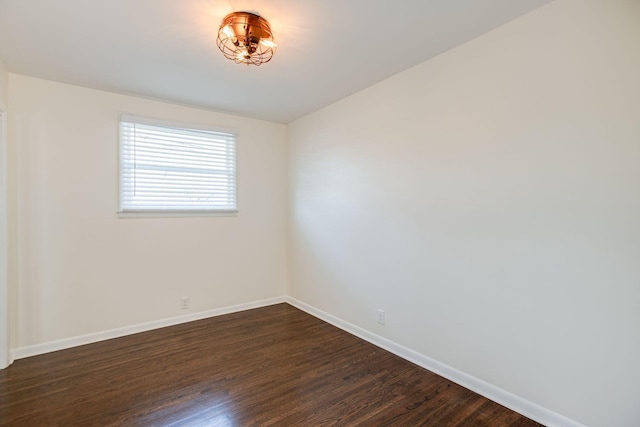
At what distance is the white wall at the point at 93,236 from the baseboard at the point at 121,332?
45mm

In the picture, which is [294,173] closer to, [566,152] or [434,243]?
[434,243]

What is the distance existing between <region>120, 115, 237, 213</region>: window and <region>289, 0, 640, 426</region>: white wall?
1814 millimetres

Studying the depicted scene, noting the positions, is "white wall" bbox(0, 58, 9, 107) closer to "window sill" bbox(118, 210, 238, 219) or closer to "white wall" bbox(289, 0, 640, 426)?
"window sill" bbox(118, 210, 238, 219)

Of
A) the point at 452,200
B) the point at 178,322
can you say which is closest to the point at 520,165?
the point at 452,200

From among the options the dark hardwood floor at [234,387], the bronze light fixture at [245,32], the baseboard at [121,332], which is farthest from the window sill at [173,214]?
the bronze light fixture at [245,32]

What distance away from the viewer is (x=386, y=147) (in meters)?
2.84

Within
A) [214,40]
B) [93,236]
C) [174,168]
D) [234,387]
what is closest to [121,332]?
[93,236]

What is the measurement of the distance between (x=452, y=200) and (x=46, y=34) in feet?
10.3

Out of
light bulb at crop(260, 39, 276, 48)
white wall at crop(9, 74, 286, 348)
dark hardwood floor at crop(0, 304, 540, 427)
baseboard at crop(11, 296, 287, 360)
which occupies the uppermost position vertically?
light bulb at crop(260, 39, 276, 48)

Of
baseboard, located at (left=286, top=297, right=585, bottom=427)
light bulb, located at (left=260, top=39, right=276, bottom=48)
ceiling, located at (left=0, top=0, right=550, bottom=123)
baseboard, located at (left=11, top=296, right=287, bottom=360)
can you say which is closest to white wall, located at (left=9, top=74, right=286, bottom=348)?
baseboard, located at (left=11, top=296, right=287, bottom=360)

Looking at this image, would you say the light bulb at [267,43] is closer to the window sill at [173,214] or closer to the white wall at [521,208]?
the white wall at [521,208]

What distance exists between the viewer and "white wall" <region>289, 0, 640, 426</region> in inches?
62.6

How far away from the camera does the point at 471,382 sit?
7.20ft

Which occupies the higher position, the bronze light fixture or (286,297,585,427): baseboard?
the bronze light fixture
